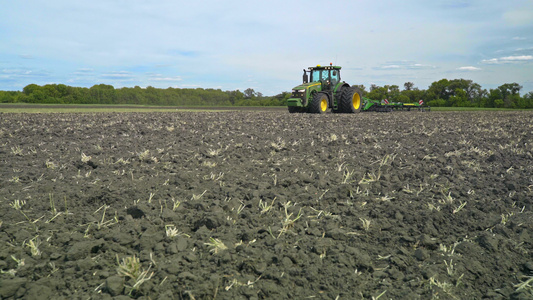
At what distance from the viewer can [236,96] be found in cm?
4753

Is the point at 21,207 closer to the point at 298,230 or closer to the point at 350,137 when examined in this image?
the point at 298,230

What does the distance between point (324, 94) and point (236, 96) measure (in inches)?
1251

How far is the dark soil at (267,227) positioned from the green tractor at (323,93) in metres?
11.3

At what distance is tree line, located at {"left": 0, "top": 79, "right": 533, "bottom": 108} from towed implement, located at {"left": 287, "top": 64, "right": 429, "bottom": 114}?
20388 mm

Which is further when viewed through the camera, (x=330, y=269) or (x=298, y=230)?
(x=298, y=230)

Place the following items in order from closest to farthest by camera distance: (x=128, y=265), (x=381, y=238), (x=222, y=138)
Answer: (x=128, y=265) → (x=381, y=238) → (x=222, y=138)

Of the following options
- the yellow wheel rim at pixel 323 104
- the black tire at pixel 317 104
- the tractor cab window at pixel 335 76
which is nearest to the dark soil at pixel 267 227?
the black tire at pixel 317 104

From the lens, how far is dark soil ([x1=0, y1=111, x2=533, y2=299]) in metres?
2.18

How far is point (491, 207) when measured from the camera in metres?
3.35

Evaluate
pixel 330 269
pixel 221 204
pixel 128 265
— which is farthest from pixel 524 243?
pixel 128 265

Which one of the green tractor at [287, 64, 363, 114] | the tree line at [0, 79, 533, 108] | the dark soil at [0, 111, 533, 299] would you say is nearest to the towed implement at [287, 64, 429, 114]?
the green tractor at [287, 64, 363, 114]

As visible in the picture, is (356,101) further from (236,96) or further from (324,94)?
(236,96)

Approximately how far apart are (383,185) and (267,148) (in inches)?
98.0

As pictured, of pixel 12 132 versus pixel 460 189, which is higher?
pixel 12 132
